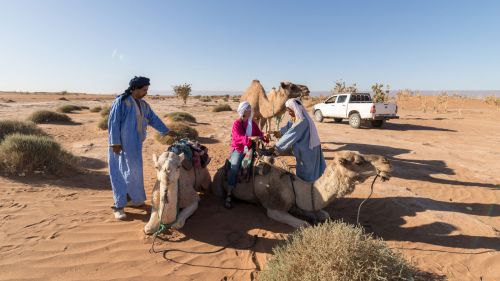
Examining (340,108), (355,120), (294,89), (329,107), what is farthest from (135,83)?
(329,107)

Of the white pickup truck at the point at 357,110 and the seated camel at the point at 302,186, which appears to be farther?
the white pickup truck at the point at 357,110

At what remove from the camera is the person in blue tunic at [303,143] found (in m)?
4.88

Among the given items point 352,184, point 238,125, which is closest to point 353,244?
point 352,184

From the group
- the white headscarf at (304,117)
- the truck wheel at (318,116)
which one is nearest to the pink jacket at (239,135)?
the white headscarf at (304,117)

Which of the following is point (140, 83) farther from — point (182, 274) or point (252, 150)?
point (182, 274)

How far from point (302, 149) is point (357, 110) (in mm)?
13481

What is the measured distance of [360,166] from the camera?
13.1 ft

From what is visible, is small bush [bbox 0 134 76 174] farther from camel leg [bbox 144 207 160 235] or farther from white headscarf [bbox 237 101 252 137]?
white headscarf [bbox 237 101 252 137]

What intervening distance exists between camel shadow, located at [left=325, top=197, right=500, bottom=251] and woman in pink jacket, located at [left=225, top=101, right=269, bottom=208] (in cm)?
170

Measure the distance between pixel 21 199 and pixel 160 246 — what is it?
2.89 m

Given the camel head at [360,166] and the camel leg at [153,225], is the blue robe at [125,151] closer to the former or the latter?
the camel leg at [153,225]

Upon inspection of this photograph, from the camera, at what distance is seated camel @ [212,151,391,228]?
4.01 m

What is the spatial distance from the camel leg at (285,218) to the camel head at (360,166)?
975 millimetres

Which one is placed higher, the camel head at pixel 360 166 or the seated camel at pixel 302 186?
the camel head at pixel 360 166
